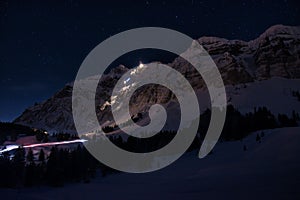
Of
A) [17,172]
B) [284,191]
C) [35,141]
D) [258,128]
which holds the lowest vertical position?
[284,191]

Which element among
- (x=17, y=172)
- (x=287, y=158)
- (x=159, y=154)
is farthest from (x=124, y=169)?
(x=287, y=158)

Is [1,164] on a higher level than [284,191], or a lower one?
higher

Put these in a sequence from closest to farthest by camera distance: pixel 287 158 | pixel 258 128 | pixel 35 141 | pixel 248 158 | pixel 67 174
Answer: pixel 287 158, pixel 248 158, pixel 67 174, pixel 258 128, pixel 35 141

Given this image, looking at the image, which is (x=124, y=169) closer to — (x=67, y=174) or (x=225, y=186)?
(x=67, y=174)

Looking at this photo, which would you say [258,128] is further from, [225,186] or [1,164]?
[1,164]

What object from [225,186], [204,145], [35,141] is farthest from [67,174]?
[35,141]

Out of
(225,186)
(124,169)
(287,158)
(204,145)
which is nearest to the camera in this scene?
(225,186)

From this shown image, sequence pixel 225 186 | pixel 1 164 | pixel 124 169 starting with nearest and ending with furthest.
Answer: pixel 225 186
pixel 1 164
pixel 124 169

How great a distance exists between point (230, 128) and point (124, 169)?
1123 inches

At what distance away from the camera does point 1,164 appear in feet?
148

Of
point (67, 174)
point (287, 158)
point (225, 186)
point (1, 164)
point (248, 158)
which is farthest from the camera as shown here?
point (67, 174)

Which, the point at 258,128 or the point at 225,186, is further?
the point at 258,128

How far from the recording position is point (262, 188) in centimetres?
1748

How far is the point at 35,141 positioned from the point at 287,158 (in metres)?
97.2
